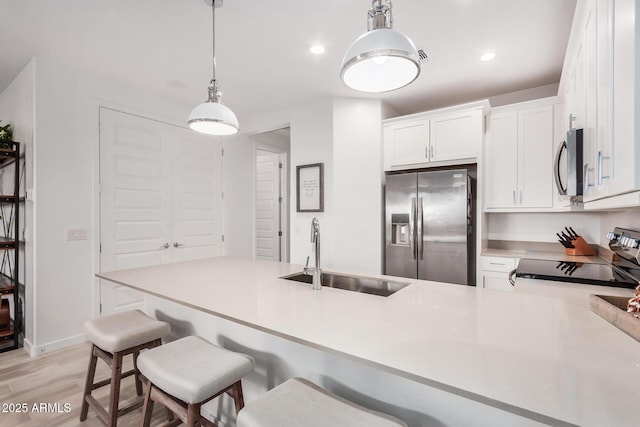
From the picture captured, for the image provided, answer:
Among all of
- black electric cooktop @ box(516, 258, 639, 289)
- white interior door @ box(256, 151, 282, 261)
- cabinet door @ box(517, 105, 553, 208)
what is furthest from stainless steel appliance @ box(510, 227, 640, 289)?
white interior door @ box(256, 151, 282, 261)

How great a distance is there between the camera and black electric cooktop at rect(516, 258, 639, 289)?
170 cm

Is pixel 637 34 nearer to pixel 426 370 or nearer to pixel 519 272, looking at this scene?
pixel 426 370

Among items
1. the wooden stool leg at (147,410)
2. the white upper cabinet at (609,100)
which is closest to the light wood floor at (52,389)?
the wooden stool leg at (147,410)

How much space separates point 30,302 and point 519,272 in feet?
13.4

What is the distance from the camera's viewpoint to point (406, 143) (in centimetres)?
338

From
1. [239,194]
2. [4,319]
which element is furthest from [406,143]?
[4,319]

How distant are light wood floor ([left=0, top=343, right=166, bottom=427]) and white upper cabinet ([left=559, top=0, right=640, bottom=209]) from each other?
8.39 ft

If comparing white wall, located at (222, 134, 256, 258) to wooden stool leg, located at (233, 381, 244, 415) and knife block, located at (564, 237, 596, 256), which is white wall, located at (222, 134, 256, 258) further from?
knife block, located at (564, 237, 596, 256)

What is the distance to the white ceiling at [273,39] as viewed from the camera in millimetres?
1986

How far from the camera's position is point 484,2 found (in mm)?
1925

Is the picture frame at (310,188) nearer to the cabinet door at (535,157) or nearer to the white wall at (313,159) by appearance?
the white wall at (313,159)

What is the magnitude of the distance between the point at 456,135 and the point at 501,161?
20.8 inches

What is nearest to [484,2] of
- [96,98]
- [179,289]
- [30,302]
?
[179,289]

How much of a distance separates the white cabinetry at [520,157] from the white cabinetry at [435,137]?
24 cm
